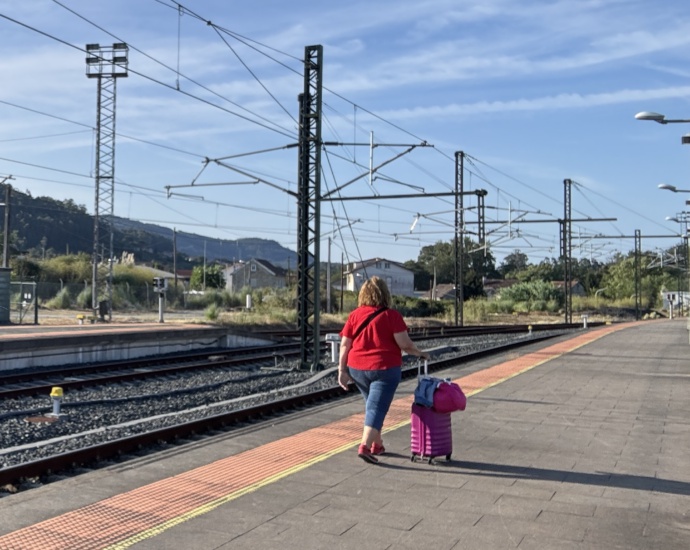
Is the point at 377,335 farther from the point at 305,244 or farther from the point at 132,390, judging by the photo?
the point at 305,244

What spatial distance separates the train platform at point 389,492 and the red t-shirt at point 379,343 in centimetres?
89

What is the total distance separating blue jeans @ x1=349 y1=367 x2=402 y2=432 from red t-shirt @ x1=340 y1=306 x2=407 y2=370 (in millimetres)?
52

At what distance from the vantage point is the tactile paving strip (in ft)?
16.6

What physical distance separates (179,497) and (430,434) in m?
2.26

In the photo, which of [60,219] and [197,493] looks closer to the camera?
[197,493]

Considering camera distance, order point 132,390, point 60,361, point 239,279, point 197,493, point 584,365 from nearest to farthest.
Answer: point 197,493
point 132,390
point 584,365
point 60,361
point 239,279

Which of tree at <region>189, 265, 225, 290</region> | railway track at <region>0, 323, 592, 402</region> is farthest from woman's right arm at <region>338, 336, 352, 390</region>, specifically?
tree at <region>189, 265, 225, 290</region>

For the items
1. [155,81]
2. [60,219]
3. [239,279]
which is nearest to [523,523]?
[155,81]

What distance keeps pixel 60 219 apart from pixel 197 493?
17697 centimetres

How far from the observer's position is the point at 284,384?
15.6 metres

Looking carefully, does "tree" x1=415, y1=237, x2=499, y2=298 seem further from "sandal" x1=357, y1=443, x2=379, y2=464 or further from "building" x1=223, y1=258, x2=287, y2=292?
"sandal" x1=357, y1=443, x2=379, y2=464

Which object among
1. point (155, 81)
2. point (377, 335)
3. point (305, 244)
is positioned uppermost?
point (155, 81)

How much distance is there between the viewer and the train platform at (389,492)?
5125mm

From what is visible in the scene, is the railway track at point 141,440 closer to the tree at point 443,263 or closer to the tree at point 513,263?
the tree at point 443,263
